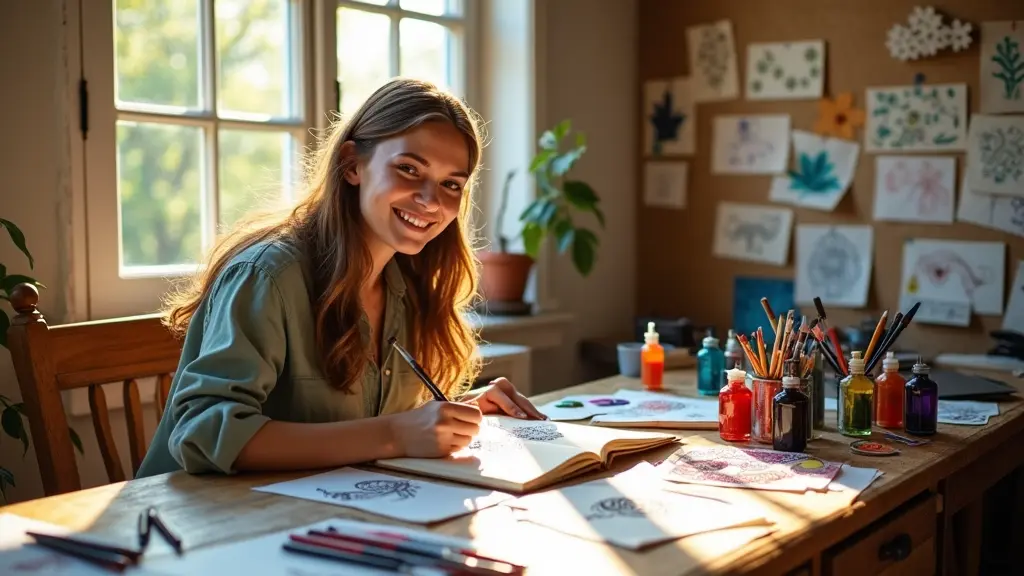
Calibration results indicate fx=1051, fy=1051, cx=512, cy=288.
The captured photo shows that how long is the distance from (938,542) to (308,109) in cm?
191

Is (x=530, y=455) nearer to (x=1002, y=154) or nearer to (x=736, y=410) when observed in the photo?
(x=736, y=410)

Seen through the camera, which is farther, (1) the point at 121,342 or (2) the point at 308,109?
(2) the point at 308,109

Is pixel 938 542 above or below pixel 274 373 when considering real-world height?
below

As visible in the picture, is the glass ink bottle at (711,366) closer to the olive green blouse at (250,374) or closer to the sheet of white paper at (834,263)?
the olive green blouse at (250,374)

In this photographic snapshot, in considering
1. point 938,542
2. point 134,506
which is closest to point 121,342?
point 134,506

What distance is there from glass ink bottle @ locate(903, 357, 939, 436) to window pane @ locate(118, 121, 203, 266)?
5.69 feet

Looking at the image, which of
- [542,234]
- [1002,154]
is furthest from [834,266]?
[542,234]

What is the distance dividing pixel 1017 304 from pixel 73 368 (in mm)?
2615

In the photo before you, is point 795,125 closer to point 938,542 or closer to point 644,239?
point 644,239

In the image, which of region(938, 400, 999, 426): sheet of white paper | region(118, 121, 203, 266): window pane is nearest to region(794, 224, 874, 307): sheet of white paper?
region(938, 400, 999, 426): sheet of white paper

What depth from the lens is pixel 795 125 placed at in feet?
11.5

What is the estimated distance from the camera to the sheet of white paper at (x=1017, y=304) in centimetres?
311

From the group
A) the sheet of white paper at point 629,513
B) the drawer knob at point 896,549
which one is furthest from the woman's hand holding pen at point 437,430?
the drawer knob at point 896,549

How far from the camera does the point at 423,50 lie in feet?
10.8
